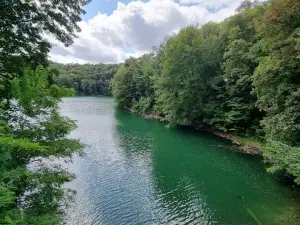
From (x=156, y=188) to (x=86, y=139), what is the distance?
14.1 meters

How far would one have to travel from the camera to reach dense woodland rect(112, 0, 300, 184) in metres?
15.8

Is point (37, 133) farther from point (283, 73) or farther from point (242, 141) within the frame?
point (242, 141)

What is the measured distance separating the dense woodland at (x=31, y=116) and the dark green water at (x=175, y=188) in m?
4.26

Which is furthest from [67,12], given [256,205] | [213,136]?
[213,136]

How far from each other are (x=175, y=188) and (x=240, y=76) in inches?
680

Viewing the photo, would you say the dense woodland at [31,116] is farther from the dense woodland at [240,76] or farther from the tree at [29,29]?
the dense woodland at [240,76]

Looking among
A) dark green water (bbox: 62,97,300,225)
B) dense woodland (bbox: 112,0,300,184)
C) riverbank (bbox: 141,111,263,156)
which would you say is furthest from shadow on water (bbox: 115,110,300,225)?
dense woodland (bbox: 112,0,300,184)

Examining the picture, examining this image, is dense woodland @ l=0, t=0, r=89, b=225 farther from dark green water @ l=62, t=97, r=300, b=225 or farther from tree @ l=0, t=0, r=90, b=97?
dark green water @ l=62, t=97, r=300, b=225

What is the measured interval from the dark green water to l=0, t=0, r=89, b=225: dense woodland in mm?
4263

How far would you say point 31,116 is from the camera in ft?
24.6

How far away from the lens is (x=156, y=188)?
14750 mm

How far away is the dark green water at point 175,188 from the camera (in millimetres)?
11547

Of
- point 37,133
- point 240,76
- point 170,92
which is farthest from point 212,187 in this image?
point 170,92

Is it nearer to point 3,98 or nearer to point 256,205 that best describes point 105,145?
point 256,205
